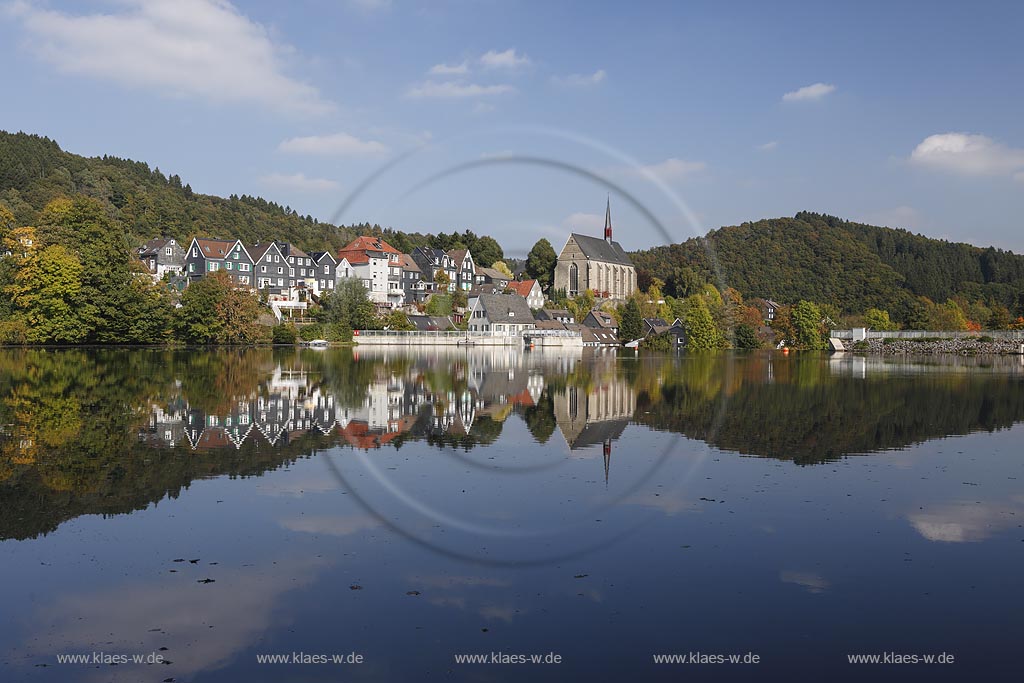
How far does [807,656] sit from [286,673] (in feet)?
13.7

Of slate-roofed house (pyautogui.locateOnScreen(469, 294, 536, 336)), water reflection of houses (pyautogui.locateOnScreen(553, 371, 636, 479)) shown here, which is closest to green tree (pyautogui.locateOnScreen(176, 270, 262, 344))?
slate-roofed house (pyautogui.locateOnScreen(469, 294, 536, 336))

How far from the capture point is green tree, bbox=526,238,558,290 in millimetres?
130500

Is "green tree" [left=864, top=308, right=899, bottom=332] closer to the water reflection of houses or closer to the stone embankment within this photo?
the stone embankment

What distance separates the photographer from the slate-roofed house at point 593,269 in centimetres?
12788

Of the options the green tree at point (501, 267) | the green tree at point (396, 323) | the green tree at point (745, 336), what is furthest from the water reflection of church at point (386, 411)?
the green tree at point (501, 267)

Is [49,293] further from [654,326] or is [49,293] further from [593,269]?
[593,269]

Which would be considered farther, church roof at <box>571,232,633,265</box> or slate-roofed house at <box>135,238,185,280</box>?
church roof at <box>571,232,633,265</box>

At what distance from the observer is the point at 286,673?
633 cm

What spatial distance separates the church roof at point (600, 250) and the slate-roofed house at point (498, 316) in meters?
30.2

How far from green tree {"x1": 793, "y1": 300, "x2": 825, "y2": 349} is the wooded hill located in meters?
14.3

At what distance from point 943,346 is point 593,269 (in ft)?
170

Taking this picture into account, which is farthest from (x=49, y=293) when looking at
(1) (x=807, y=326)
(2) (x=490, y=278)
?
(1) (x=807, y=326)

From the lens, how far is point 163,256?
9506cm

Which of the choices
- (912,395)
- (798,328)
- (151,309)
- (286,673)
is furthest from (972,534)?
(798,328)
